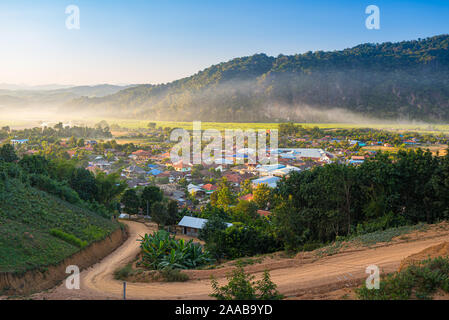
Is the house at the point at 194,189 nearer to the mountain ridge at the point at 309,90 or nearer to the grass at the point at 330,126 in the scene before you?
the grass at the point at 330,126

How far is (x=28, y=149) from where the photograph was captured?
142 ft

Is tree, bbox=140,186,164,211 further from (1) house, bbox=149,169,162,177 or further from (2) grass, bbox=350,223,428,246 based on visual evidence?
(1) house, bbox=149,169,162,177

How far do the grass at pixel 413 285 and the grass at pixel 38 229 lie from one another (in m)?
7.40

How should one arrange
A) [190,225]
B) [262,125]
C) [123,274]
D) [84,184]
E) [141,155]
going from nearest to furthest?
[123,274] → [190,225] → [84,184] → [141,155] → [262,125]

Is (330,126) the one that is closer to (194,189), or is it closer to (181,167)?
(181,167)

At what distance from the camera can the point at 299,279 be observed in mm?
6938

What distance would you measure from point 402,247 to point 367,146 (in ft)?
137

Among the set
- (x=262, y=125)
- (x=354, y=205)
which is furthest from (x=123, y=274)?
(x=262, y=125)

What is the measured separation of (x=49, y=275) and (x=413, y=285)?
8006 millimetres

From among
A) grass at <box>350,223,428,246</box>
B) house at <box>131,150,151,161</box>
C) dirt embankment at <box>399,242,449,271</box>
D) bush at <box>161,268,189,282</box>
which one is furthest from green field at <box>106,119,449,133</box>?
dirt embankment at <box>399,242,449,271</box>

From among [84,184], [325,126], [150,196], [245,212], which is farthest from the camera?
[325,126]

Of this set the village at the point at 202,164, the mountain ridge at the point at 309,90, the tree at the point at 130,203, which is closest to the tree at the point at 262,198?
the village at the point at 202,164

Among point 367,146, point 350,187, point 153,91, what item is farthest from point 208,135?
point 350,187
